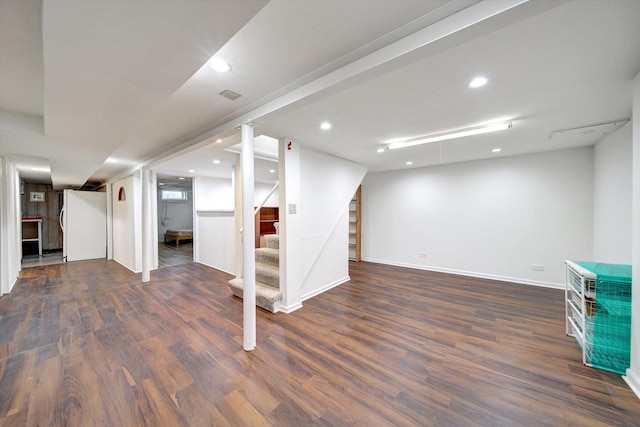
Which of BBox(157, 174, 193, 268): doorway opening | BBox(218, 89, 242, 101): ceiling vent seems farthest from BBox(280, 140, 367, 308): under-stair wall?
BBox(157, 174, 193, 268): doorway opening

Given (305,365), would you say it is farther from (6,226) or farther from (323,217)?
(6,226)

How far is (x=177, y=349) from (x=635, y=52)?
4.23 meters

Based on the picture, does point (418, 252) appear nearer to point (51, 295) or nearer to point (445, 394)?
point (445, 394)

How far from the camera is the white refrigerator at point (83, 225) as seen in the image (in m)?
6.16

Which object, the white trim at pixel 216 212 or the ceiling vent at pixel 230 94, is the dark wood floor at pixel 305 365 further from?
the ceiling vent at pixel 230 94

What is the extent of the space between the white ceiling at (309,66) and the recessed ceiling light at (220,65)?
6cm

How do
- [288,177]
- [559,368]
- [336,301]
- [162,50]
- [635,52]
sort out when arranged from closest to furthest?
[162,50] < [635,52] < [559,368] < [288,177] < [336,301]

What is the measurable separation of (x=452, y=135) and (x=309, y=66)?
2.22 meters

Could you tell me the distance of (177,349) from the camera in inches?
86.5

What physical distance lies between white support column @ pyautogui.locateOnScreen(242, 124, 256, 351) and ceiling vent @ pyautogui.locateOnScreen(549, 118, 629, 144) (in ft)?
12.7

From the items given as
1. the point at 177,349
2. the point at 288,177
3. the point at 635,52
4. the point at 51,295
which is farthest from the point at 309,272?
the point at 51,295

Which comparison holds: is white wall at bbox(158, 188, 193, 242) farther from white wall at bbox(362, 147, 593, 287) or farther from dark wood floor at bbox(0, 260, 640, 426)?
white wall at bbox(362, 147, 593, 287)

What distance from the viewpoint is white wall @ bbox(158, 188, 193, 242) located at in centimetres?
1009

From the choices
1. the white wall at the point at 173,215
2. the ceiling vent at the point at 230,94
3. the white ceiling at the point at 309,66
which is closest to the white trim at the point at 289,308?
the white ceiling at the point at 309,66
